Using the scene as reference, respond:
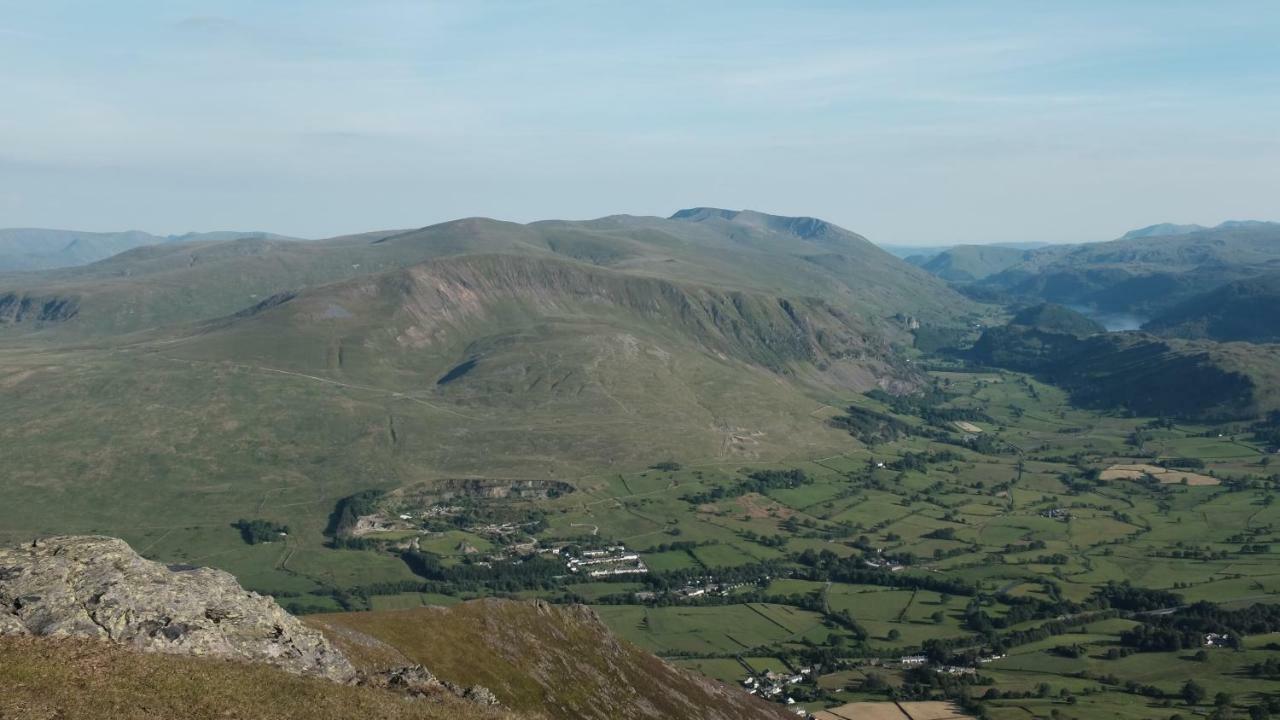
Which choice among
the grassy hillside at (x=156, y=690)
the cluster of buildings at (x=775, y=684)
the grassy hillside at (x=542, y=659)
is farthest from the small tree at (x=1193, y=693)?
the grassy hillside at (x=156, y=690)

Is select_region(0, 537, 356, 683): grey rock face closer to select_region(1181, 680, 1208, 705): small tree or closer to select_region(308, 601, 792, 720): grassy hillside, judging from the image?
select_region(308, 601, 792, 720): grassy hillside

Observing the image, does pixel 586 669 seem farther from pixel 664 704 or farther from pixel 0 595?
pixel 0 595

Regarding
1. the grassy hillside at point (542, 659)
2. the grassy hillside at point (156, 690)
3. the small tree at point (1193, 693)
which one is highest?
the grassy hillside at point (156, 690)

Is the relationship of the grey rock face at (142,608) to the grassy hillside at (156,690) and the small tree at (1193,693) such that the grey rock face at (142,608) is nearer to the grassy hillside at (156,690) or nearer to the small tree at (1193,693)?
the grassy hillside at (156,690)

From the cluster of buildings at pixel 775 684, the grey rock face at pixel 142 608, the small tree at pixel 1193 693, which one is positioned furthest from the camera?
the small tree at pixel 1193 693

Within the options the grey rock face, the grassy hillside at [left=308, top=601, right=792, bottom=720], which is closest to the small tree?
the grassy hillside at [left=308, top=601, right=792, bottom=720]

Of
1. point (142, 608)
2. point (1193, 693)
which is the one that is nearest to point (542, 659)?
point (142, 608)
